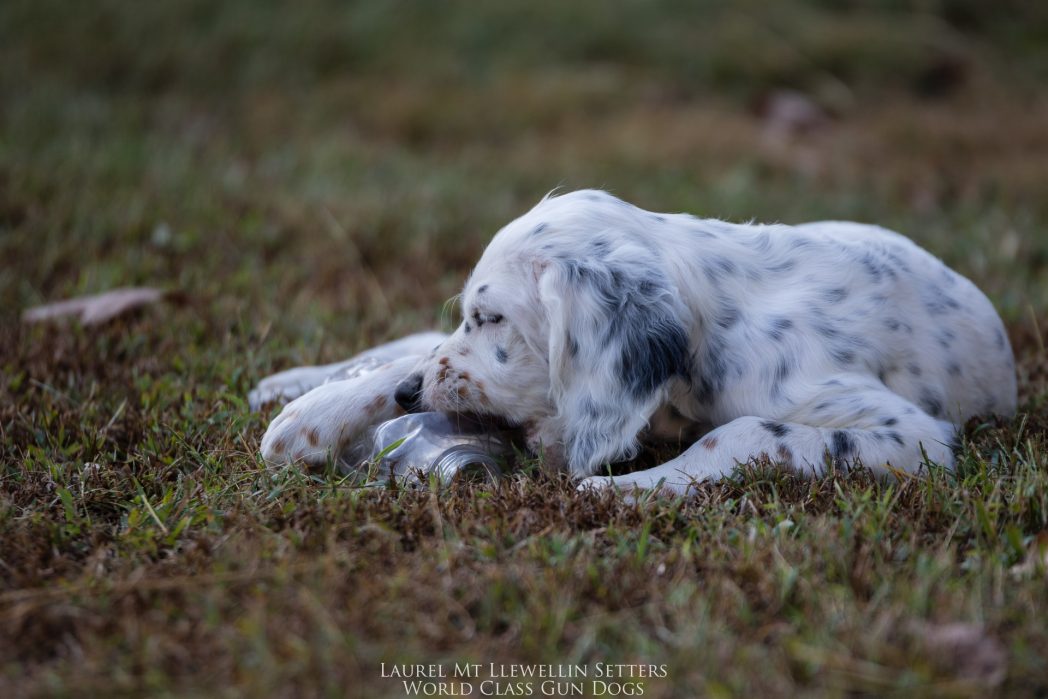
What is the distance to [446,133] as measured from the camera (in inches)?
360

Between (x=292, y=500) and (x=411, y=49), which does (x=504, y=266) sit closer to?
(x=292, y=500)

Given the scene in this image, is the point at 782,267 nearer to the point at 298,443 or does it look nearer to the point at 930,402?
the point at 930,402

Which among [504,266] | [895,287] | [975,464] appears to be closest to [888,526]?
[975,464]

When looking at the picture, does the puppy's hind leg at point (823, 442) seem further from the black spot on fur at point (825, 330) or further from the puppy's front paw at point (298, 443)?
the puppy's front paw at point (298, 443)

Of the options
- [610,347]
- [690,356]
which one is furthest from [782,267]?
[610,347]

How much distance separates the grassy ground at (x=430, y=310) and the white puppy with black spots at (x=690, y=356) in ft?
0.58

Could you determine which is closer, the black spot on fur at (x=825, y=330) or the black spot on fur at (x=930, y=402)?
the black spot on fur at (x=825, y=330)

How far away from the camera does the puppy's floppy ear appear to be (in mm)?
3082

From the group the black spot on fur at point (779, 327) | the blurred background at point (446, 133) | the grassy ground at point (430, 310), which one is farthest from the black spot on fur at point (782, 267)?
the blurred background at point (446, 133)

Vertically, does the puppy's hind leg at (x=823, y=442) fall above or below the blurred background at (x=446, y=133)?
above

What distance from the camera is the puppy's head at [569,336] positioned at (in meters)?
3.09

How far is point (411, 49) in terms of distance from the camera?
33.8ft

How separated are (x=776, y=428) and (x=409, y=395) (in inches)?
47.2

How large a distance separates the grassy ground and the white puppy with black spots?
0.58ft
